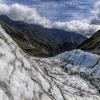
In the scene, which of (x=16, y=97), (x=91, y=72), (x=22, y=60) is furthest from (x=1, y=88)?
(x=91, y=72)

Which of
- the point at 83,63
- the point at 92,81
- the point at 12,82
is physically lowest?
the point at 12,82

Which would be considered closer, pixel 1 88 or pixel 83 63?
pixel 1 88

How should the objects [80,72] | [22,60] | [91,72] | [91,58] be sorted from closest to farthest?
1. [22,60]
2. [91,72]
3. [80,72]
4. [91,58]

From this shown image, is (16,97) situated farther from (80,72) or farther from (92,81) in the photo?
(80,72)

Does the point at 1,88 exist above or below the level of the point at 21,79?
below

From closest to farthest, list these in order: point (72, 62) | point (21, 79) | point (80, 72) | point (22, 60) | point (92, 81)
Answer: point (21, 79) → point (22, 60) → point (92, 81) → point (80, 72) → point (72, 62)

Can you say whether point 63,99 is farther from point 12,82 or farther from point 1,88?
point 1,88

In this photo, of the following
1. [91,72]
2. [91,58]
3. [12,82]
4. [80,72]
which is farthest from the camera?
[91,58]

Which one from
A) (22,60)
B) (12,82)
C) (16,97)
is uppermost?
(22,60)

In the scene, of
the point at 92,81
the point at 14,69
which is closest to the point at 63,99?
the point at 14,69
